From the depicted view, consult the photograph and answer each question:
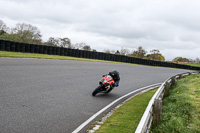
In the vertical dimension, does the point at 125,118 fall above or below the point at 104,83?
below

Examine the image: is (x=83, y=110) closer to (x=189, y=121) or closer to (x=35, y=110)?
(x=35, y=110)

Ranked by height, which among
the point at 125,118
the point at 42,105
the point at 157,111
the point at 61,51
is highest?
the point at 61,51

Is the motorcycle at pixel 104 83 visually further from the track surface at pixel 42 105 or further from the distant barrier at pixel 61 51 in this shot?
the distant barrier at pixel 61 51

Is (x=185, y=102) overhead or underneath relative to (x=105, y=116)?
overhead

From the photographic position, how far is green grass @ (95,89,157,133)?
18.0 ft

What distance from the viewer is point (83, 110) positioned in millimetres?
6910

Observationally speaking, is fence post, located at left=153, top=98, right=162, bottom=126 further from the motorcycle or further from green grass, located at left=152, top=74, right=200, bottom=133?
the motorcycle

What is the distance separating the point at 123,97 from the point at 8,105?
552 centimetres

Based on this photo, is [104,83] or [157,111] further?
[104,83]

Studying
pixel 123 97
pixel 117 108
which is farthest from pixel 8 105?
pixel 123 97

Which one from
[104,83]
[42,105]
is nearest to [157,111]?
[42,105]

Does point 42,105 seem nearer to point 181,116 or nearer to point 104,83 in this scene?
point 104,83

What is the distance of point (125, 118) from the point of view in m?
6.64

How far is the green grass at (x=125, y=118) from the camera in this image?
5.49 m
